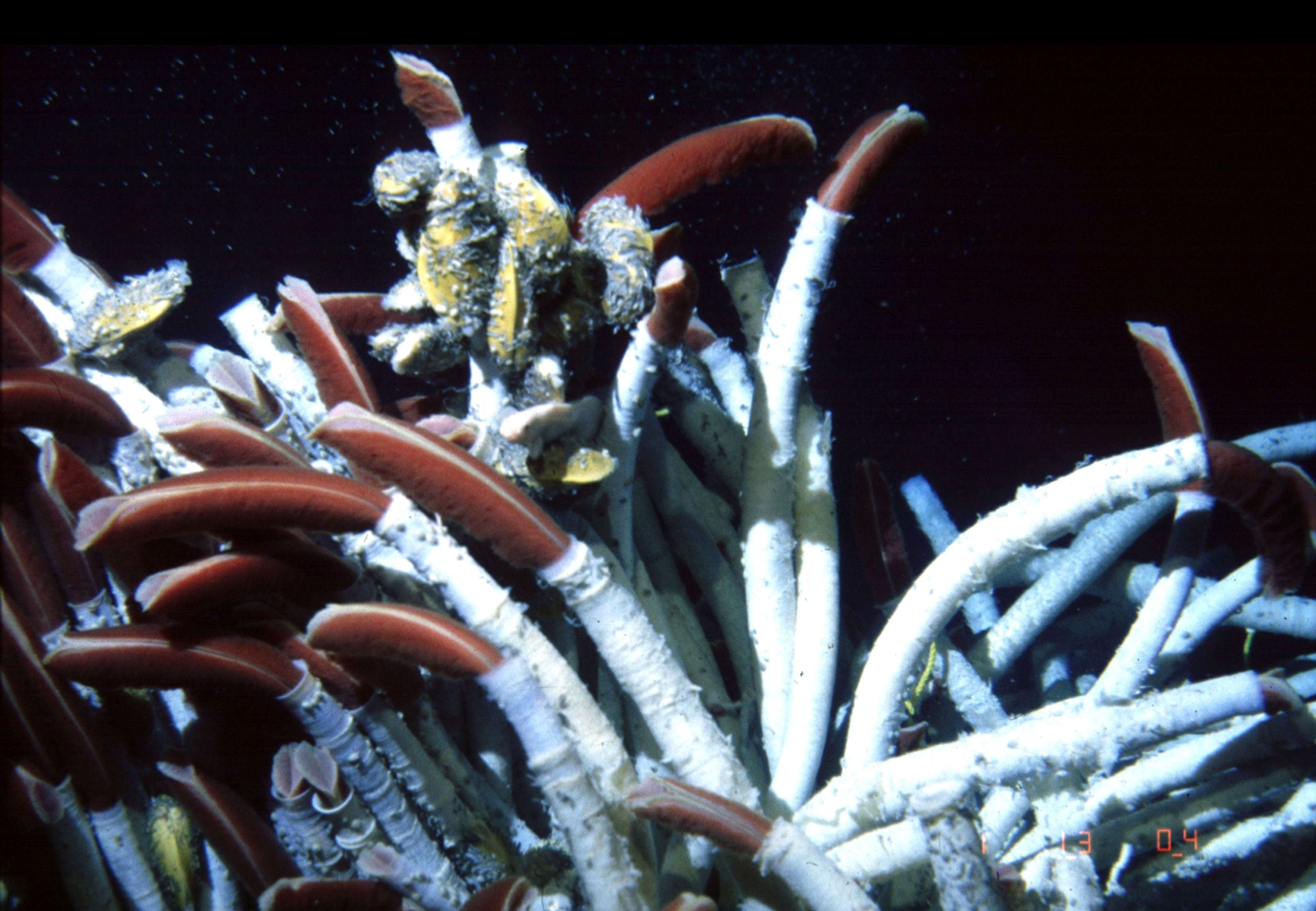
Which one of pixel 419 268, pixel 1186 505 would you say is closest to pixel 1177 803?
pixel 1186 505

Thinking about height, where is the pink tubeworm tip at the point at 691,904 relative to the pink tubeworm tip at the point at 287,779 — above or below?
below

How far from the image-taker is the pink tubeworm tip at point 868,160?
136 cm

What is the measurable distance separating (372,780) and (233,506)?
1.72 feet

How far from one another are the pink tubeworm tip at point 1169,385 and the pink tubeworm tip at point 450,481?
1278mm

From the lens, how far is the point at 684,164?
133cm

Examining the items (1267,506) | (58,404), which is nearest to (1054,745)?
(1267,506)

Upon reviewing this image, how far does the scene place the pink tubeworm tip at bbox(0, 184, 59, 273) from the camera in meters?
1.17

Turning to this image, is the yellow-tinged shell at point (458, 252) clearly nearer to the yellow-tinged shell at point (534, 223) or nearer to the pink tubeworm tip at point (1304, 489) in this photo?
the yellow-tinged shell at point (534, 223)

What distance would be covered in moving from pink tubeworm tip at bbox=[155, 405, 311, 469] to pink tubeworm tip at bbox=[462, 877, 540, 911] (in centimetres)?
74

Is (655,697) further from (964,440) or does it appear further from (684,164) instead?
(964,440)

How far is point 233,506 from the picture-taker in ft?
3.08
